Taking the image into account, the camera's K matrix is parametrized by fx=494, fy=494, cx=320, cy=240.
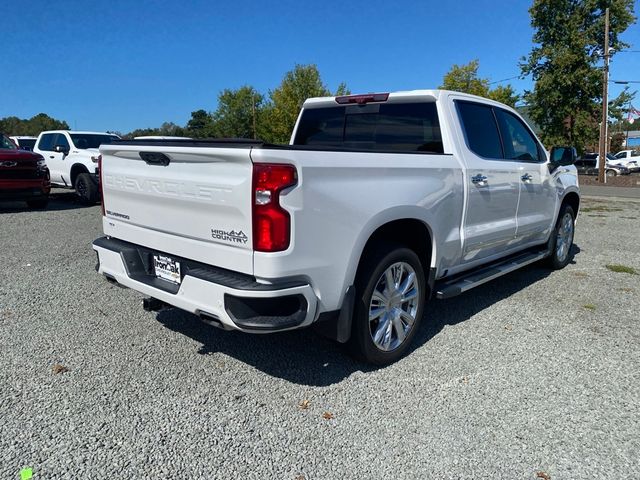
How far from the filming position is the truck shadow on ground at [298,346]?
11.2 feet

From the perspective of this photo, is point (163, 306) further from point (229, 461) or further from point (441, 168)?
point (441, 168)

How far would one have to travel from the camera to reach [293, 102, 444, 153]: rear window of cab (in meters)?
4.16

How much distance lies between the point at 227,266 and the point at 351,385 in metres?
1.17

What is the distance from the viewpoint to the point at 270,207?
262 centimetres

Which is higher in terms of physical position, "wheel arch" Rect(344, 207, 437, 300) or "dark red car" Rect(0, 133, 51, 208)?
"dark red car" Rect(0, 133, 51, 208)

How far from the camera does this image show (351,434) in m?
2.71

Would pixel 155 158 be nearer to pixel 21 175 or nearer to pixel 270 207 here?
pixel 270 207

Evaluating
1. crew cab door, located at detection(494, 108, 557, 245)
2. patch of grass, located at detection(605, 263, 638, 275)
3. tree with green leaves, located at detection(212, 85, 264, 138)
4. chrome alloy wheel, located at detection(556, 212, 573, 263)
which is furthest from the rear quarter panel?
tree with green leaves, located at detection(212, 85, 264, 138)

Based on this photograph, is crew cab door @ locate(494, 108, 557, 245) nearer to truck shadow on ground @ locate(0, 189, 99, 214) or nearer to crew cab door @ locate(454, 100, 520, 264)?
crew cab door @ locate(454, 100, 520, 264)

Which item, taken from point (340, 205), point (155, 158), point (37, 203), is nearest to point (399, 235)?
point (340, 205)

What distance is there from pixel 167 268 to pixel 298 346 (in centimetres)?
121

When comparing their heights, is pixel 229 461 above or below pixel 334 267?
below

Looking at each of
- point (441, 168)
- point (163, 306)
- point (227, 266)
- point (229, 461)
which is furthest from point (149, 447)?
point (441, 168)

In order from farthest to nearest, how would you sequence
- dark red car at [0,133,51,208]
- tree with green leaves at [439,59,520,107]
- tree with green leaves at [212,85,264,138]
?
tree with green leaves at [212,85,264,138]
tree with green leaves at [439,59,520,107]
dark red car at [0,133,51,208]
